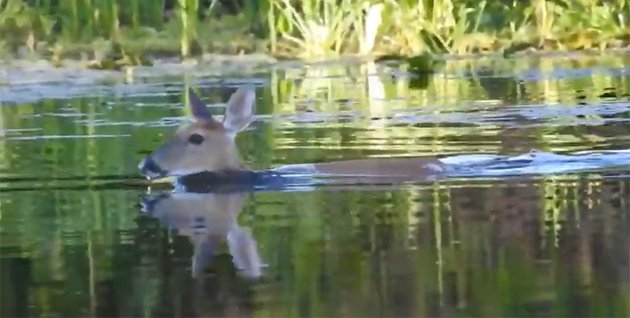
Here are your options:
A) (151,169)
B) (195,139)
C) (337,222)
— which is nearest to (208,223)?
(337,222)

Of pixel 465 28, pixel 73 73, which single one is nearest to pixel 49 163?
pixel 73 73

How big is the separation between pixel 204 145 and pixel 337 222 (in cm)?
171

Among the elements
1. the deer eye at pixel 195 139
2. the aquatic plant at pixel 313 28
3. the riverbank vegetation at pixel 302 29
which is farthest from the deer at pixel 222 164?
the aquatic plant at pixel 313 28

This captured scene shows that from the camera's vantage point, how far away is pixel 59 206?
8609 mm

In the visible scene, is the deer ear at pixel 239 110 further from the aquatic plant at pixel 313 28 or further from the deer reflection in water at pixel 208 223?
the aquatic plant at pixel 313 28

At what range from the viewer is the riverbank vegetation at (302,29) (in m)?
21.6

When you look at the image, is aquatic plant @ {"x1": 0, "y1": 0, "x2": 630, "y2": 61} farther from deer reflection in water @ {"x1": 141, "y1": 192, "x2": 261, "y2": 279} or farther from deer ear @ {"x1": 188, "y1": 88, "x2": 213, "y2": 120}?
deer reflection in water @ {"x1": 141, "y1": 192, "x2": 261, "y2": 279}

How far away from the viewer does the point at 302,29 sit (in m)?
22.0

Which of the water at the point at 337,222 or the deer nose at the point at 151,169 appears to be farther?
the deer nose at the point at 151,169

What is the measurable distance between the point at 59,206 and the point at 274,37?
13.7 metres

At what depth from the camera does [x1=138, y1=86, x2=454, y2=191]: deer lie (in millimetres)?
9078

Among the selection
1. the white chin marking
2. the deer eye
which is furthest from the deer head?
the white chin marking

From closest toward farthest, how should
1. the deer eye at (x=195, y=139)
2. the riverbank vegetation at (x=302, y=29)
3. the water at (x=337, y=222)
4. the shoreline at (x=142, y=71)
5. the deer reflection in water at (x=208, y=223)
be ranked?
the water at (x=337, y=222) → the deer reflection in water at (x=208, y=223) → the deer eye at (x=195, y=139) → the shoreline at (x=142, y=71) → the riverbank vegetation at (x=302, y=29)

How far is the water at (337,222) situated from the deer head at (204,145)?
165mm
